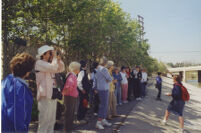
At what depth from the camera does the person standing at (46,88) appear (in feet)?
9.73

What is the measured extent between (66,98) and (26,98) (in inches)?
70.4

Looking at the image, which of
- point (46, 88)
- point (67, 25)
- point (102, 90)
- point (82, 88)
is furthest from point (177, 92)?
point (67, 25)

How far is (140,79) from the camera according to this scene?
33.6 feet

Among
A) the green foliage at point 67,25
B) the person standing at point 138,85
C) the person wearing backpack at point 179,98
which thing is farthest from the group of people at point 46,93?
the person standing at point 138,85

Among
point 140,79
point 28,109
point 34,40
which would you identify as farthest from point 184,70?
point 28,109

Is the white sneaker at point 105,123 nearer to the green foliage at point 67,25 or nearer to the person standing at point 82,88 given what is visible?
the person standing at point 82,88

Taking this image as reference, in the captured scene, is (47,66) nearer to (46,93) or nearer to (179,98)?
(46,93)

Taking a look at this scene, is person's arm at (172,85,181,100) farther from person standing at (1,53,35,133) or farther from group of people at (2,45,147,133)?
person standing at (1,53,35,133)

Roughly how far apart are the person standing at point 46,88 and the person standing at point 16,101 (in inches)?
36.2

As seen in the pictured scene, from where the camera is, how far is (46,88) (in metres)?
3.00

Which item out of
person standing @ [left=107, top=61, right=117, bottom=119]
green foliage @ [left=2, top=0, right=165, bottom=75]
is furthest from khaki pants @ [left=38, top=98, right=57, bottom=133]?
person standing @ [left=107, top=61, right=117, bottom=119]

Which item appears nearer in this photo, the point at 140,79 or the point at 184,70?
the point at 140,79

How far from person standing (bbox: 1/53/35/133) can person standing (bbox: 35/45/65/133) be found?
36.2 inches

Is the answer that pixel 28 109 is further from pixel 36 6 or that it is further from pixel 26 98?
pixel 36 6
